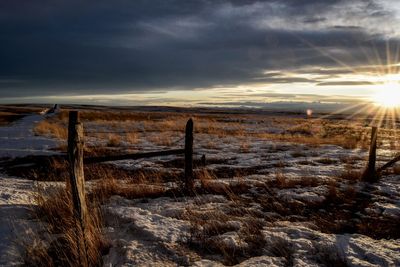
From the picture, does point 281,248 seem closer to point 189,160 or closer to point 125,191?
point 189,160

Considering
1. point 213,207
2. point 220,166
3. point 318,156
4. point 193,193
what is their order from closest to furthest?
point 213,207
point 193,193
point 220,166
point 318,156

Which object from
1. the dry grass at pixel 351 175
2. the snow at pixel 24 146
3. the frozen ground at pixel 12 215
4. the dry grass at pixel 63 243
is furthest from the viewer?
the snow at pixel 24 146

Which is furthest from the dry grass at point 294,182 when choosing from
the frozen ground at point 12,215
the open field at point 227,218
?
the frozen ground at point 12,215

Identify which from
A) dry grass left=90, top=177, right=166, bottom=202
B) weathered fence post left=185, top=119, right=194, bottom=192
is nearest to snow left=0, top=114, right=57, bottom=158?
dry grass left=90, top=177, right=166, bottom=202

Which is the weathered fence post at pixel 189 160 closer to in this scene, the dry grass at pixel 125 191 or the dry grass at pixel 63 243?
the dry grass at pixel 125 191

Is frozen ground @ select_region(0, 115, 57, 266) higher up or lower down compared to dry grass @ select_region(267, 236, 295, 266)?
higher up

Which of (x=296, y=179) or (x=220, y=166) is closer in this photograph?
(x=296, y=179)

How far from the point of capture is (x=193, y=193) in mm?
7637

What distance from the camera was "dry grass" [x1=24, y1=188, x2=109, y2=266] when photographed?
4.25 metres

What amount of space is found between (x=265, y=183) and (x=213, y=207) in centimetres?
259

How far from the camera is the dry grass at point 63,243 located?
4.25 meters

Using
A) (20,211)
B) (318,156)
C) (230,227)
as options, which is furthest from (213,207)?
(318,156)

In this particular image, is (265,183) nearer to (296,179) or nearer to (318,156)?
(296,179)

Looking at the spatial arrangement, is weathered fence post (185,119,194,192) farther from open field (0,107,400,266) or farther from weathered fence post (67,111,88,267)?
weathered fence post (67,111,88,267)
